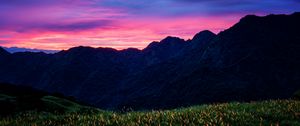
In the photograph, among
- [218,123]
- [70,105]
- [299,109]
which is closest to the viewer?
[218,123]

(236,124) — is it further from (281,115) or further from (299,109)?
(299,109)

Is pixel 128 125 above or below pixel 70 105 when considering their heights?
above

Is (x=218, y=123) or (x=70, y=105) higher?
(x=218, y=123)

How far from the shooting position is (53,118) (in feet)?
61.3

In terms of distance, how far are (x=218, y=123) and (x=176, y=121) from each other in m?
2.08

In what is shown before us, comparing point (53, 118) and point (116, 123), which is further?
point (53, 118)

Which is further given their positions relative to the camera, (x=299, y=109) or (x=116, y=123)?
(x=299, y=109)

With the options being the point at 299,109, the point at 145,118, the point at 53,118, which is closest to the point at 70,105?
the point at 53,118

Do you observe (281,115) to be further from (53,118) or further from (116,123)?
(53,118)

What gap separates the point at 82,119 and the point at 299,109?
10.8 metres

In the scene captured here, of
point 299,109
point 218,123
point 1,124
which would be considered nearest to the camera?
point 218,123

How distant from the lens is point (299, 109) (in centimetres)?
1817

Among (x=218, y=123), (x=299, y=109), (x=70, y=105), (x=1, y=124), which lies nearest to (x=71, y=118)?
(x=1, y=124)

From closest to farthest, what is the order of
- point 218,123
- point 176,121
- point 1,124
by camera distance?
point 218,123
point 176,121
point 1,124
